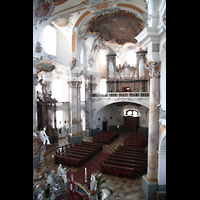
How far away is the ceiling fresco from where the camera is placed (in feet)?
47.2

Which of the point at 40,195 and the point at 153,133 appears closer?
the point at 40,195

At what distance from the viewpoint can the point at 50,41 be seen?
15.6 m

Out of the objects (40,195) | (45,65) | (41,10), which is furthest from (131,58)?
(40,195)

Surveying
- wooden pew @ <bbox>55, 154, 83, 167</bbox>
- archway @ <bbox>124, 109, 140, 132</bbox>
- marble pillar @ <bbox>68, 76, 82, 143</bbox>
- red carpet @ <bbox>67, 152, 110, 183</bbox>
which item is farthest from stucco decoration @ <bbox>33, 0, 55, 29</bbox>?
archway @ <bbox>124, 109, 140, 132</bbox>

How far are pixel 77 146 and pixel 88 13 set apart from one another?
448 inches

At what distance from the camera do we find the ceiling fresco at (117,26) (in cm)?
1440

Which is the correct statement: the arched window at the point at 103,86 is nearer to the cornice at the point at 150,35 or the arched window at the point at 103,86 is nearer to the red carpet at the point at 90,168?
the red carpet at the point at 90,168

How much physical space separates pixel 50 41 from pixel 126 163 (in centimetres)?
1288

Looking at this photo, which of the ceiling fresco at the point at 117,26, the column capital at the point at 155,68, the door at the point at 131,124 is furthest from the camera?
the door at the point at 131,124

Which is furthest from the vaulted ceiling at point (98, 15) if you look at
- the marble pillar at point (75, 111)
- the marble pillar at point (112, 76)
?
the marble pillar at point (75, 111)

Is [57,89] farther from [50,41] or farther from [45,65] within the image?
[50,41]

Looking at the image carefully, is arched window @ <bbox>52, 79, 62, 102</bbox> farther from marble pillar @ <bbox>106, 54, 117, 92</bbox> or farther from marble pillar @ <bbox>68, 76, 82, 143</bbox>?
marble pillar @ <bbox>106, 54, 117, 92</bbox>

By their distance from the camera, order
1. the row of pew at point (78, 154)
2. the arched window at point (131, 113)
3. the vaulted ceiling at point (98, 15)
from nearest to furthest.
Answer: the vaulted ceiling at point (98, 15) → the row of pew at point (78, 154) → the arched window at point (131, 113)
